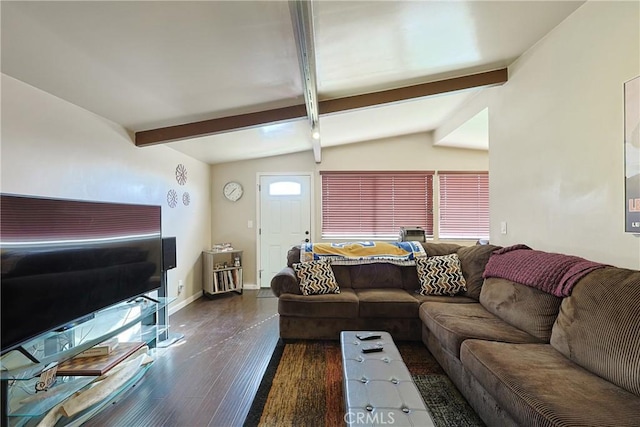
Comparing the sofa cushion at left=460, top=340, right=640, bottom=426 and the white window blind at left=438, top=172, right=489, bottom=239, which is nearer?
the sofa cushion at left=460, top=340, right=640, bottom=426

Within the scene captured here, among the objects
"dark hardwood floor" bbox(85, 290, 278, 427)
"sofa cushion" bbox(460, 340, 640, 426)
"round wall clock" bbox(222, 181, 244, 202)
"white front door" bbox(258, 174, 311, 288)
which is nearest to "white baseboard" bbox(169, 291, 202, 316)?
"dark hardwood floor" bbox(85, 290, 278, 427)

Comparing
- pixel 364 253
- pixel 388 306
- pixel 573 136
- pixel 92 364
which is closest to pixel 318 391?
pixel 388 306

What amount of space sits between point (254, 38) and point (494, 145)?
2787 mm

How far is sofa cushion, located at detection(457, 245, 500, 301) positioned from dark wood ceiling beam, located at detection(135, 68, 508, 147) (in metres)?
1.68

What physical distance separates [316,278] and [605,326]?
7.12 ft

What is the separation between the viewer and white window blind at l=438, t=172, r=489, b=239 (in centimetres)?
505

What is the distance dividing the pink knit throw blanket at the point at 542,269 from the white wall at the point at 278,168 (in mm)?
2773

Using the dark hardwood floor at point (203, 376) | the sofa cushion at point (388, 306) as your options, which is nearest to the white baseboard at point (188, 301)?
the dark hardwood floor at point (203, 376)

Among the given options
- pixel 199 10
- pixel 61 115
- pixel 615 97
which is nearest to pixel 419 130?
pixel 615 97

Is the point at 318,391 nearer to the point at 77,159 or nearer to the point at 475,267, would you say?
the point at 475,267

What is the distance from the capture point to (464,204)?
5062 mm

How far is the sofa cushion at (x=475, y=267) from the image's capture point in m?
2.90

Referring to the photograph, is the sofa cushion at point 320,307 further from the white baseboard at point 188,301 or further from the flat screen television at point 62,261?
the white baseboard at point 188,301

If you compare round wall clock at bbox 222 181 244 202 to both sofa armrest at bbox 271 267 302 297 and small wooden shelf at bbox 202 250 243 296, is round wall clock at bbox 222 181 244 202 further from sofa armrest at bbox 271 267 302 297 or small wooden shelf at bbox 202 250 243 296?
sofa armrest at bbox 271 267 302 297
